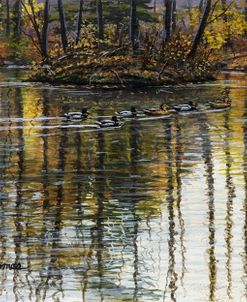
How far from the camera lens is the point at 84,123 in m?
32.4

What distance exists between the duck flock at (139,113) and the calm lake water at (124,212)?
0.53 metres

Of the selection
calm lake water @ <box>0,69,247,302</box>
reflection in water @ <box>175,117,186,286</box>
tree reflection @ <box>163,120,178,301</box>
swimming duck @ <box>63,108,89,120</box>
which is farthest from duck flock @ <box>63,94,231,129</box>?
tree reflection @ <box>163,120,178,301</box>

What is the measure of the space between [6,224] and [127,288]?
4267 mm

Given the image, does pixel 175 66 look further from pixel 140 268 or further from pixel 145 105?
pixel 140 268

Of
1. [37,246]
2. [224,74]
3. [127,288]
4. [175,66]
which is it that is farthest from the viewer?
[224,74]

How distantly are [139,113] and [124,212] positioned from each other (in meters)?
19.4

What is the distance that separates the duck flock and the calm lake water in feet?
1.74

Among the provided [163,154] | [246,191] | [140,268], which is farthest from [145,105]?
[140,268]

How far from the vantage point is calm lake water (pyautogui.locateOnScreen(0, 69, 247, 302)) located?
1133 cm

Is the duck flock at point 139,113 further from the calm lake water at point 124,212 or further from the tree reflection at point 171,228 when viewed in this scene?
the tree reflection at point 171,228

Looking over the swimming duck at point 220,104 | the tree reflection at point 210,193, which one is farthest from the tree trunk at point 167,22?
the tree reflection at point 210,193

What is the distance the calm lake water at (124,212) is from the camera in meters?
11.3

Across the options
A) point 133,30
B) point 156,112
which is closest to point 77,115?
point 156,112

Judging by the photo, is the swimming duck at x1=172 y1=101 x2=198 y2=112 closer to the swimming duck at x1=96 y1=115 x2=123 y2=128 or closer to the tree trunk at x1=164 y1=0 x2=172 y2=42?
the swimming duck at x1=96 y1=115 x2=123 y2=128
